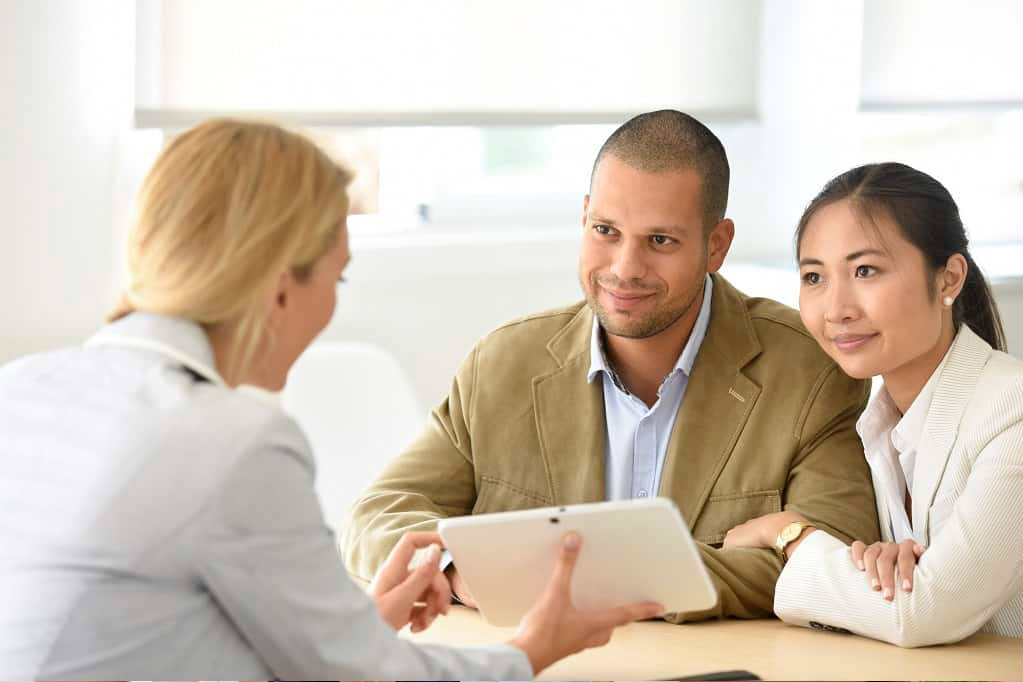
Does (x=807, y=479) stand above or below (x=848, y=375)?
below

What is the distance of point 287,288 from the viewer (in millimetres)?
1468

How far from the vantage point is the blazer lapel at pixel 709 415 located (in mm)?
2248

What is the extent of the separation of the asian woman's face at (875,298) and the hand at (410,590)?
0.69 metres

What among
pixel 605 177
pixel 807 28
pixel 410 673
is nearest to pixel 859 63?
pixel 807 28

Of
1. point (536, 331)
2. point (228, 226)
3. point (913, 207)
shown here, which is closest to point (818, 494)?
point (913, 207)

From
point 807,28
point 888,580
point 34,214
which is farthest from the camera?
point 807,28

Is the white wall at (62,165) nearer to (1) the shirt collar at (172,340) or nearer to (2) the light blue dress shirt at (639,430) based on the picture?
(2) the light blue dress shirt at (639,430)

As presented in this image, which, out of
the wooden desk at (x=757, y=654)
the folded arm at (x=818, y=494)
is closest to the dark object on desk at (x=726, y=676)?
the wooden desk at (x=757, y=654)

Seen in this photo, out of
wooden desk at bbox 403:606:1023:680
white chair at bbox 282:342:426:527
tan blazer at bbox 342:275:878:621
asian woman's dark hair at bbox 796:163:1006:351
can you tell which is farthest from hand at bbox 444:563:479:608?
white chair at bbox 282:342:426:527

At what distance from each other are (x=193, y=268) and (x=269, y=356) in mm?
134

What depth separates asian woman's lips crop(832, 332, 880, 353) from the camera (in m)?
2.11

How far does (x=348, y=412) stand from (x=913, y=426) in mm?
1546

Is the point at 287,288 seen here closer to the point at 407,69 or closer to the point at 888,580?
the point at 888,580

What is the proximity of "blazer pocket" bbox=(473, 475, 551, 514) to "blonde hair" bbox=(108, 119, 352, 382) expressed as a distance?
0.92 m
